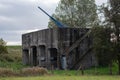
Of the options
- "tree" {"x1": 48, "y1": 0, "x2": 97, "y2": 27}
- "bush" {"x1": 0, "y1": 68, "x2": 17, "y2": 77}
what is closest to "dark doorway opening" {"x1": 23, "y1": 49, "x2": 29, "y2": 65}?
"tree" {"x1": 48, "y1": 0, "x2": 97, "y2": 27}

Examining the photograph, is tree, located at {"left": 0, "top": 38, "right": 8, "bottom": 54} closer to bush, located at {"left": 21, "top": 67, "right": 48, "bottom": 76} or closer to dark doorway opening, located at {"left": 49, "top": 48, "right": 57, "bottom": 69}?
dark doorway opening, located at {"left": 49, "top": 48, "right": 57, "bottom": 69}

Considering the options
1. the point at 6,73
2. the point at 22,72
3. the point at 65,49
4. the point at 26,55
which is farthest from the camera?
the point at 26,55

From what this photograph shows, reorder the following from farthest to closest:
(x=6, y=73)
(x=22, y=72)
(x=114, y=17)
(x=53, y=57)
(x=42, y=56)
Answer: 1. (x=42, y=56)
2. (x=53, y=57)
3. (x=114, y=17)
4. (x=22, y=72)
5. (x=6, y=73)

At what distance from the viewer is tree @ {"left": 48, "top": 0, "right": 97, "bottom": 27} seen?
223ft

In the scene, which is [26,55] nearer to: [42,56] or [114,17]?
[42,56]

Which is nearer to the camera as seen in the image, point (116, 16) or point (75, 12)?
point (116, 16)

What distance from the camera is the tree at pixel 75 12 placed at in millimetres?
68062

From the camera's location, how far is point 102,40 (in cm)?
4122

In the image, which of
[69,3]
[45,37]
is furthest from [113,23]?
[69,3]

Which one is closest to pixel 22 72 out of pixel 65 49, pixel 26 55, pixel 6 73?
pixel 6 73

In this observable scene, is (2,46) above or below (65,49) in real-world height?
above

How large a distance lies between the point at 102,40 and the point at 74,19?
90.1 ft

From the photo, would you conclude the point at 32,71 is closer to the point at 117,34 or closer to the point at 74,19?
the point at 117,34

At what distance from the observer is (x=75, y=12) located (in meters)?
68.7
